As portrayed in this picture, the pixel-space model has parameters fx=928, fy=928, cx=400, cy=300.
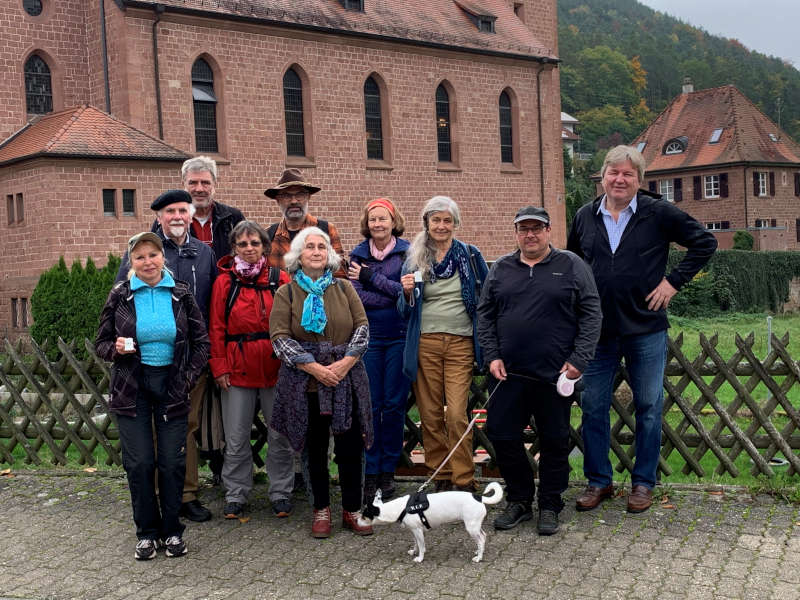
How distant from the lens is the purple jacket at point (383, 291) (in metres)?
6.72

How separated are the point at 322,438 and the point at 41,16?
74.1ft

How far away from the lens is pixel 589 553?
5.65m

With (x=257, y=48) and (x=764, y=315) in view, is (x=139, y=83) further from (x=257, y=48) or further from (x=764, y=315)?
(x=764, y=315)

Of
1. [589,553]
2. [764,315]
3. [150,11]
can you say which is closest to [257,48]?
[150,11]

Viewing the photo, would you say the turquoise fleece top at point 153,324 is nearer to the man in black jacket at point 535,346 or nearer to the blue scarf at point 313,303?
the blue scarf at point 313,303

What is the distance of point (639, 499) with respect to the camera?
6395mm

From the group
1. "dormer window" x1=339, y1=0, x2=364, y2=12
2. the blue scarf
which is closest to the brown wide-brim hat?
the blue scarf

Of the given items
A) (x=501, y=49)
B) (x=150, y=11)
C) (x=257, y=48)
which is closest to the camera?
(x=150, y=11)

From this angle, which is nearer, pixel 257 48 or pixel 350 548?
pixel 350 548

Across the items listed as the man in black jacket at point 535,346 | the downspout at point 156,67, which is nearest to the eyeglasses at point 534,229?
the man in black jacket at point 535,346

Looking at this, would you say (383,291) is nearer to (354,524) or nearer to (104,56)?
(354,524)

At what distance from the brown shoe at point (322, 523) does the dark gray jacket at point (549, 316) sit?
5.15 feet

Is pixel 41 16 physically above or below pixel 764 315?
above

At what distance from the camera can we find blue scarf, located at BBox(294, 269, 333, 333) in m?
6.05
